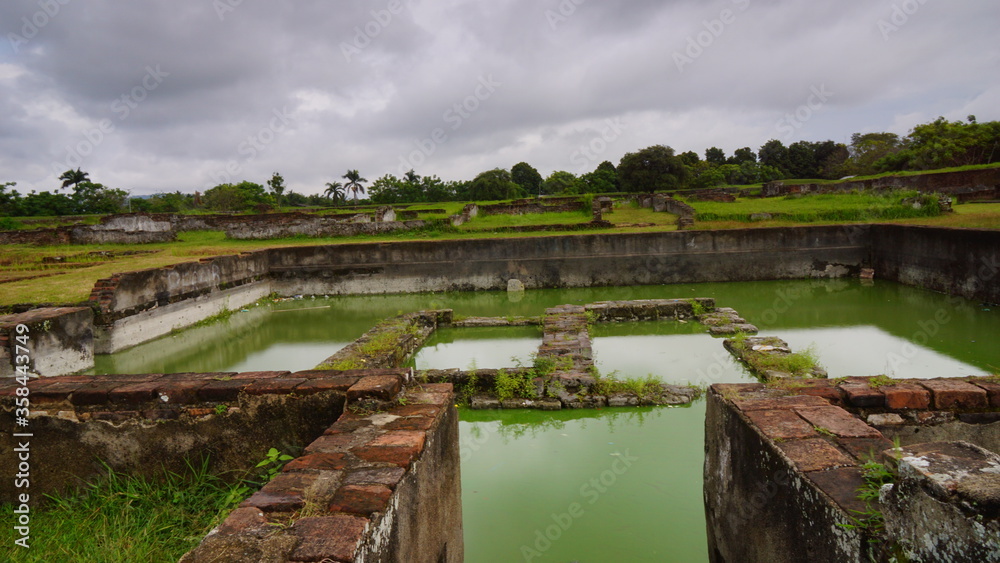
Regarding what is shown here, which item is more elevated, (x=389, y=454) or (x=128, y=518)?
(x=389, y=454)

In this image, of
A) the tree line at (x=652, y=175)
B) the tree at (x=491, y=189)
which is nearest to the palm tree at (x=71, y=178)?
the tree line at (x=652, y=175)

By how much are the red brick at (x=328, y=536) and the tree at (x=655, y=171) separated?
33204mm

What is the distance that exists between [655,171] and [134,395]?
1312 inches

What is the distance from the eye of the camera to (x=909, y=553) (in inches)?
53.5

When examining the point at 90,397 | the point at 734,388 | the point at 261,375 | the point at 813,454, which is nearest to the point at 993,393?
the point at 734,388

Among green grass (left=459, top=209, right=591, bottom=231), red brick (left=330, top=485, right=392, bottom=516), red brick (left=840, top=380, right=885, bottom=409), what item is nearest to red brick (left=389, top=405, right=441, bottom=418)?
red brick (left=330, top=485, right=392, bottom=516)

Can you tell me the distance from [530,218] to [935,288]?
11512 mm

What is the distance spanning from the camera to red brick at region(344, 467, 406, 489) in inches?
75.9

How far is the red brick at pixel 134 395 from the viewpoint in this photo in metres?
2.86

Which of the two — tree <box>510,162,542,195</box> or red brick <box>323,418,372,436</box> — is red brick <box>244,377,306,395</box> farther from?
tree <box>510,162,542,195</box>

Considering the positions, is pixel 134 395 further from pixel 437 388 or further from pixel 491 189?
pixel 491 189

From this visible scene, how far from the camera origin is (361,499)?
1823 mm

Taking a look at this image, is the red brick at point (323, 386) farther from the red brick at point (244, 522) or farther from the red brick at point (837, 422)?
the red brick at point (837, 422)

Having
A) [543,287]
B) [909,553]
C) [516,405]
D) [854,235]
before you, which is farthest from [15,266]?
[854,235]
